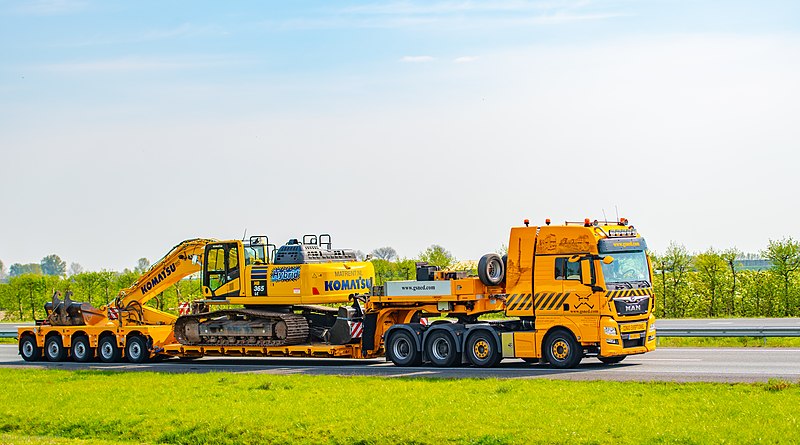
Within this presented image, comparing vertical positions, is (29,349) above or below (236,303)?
below

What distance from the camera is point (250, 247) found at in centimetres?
2900

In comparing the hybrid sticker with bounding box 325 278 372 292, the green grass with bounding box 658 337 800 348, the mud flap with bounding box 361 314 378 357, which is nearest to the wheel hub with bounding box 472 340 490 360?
the mud flap with bounding box 361 314 378 357

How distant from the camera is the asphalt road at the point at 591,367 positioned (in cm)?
2106

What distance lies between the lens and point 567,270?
2355cm

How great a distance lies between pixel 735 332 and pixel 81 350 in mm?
19235

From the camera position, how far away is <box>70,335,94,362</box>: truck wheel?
30844 mm

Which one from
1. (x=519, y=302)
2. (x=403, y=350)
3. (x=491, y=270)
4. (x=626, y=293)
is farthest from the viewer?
(x=403, y=350)

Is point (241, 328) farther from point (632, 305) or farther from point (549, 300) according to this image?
point (632, 305)

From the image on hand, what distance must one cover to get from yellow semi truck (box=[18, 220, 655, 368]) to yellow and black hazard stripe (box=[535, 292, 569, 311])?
0.08 ft

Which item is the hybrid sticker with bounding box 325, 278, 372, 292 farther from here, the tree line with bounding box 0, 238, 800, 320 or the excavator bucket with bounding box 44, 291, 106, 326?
the tree line with bounding box 0, 238, 800, 320

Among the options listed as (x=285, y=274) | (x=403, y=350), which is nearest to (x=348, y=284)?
(x=285, y=274)

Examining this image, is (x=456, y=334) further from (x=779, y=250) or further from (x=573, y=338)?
(x=779, y=250)

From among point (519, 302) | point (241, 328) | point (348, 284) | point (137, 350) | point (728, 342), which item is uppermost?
point (348, 284)

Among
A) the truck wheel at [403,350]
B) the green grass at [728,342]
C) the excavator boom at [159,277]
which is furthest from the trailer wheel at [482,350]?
the excavator boom at [159,277]
